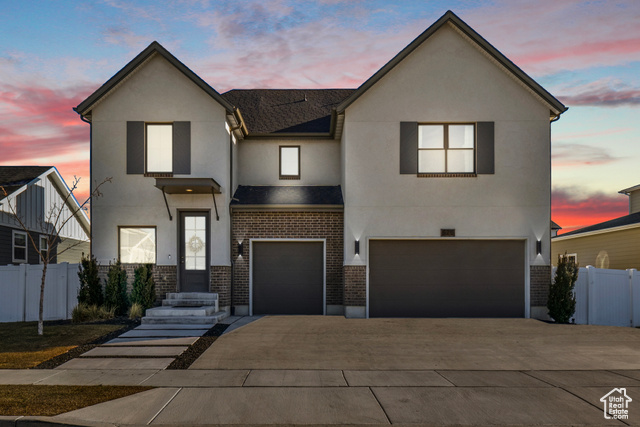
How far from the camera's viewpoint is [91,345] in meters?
11.3

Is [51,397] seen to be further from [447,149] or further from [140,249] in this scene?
[447,149]

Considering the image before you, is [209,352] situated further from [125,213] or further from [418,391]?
[125,213]

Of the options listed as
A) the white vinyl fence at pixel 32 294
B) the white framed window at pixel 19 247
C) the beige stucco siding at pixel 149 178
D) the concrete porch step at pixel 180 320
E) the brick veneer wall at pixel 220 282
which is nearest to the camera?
the concrete porch step at pixel 180 320

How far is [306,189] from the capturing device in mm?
17281

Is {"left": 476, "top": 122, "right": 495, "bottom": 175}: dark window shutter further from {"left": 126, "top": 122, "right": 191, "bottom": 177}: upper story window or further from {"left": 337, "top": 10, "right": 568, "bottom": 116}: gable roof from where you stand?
{"left": 126, "top": 122, "right": 191, "bottom": 177}: upper story window

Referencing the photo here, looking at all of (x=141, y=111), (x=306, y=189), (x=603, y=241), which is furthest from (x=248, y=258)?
(x=603, y=241)

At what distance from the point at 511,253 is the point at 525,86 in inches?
196

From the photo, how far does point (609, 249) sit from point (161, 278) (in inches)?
712

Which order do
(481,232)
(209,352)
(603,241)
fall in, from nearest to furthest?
(209,352) → (481,232) → (603,241)

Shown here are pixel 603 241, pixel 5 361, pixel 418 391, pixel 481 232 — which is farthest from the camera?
pixel 603 241

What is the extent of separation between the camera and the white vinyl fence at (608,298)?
14969 millimetres

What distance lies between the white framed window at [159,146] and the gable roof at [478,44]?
17.3 ft
